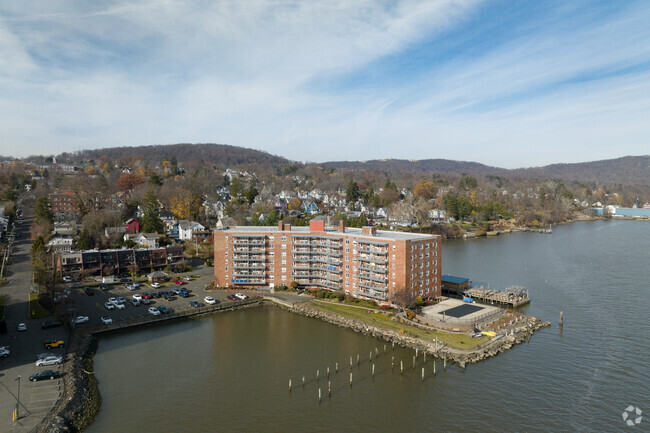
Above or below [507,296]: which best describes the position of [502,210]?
above

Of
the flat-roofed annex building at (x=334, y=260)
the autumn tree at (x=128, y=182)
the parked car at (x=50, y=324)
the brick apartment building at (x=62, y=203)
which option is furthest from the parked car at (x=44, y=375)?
the autumn tree at (x=128, y=182)

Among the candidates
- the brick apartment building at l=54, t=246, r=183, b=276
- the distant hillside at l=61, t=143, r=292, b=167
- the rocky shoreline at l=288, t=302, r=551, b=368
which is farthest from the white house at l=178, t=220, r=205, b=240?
the distant hillside at l=61, t=143, r=292, b=167

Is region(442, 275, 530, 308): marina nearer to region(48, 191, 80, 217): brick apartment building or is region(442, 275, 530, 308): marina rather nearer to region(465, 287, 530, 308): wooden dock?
region(465, 287, 530, 308): wooden dock

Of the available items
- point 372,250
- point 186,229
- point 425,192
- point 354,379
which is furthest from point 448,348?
point 425,192

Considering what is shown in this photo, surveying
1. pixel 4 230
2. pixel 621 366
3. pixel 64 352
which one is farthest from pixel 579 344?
pixel 4 230

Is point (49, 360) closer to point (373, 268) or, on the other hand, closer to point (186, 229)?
point (373, 268)

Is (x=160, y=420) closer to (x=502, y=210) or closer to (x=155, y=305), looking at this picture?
(x=155, y=305)
